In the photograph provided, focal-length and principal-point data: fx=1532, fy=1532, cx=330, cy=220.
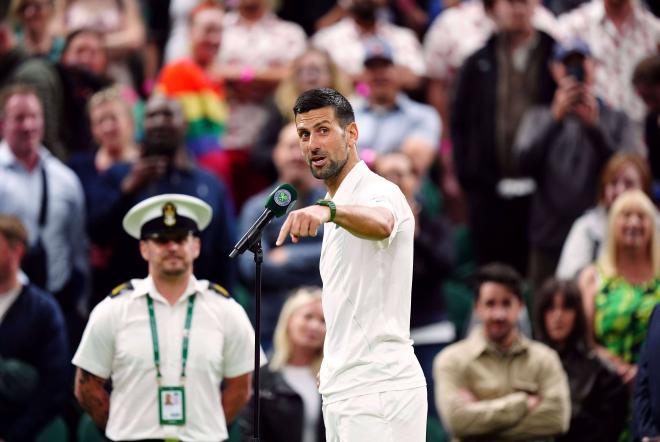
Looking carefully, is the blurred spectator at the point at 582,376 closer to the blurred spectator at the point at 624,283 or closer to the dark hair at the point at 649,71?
the blurred spectator at the point at 624,283

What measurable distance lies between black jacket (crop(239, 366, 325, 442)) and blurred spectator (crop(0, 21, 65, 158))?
299 centimetres

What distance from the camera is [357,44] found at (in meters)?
12.9

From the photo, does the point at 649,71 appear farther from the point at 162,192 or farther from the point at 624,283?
the point at 162,192

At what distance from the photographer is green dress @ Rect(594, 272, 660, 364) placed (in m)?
9.71

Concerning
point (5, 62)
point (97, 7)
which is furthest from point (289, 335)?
→ point (97, 7)

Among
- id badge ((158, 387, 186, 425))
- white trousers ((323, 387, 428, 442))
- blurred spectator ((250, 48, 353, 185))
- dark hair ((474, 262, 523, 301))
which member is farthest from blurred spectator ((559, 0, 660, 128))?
white trousers ((323, 387, 428, 442))

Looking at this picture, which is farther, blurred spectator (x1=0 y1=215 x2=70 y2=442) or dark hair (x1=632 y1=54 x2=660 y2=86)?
dark hair (x1=632 y1=54 x2=660 y2=86)

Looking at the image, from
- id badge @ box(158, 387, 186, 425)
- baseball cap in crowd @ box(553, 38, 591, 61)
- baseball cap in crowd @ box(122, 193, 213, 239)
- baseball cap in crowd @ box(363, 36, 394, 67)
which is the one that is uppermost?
baseball cap in crowd @ box(363, 36, 394, 67)

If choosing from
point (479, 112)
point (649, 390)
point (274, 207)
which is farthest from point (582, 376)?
point (274, 207)

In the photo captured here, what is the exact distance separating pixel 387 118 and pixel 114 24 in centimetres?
272

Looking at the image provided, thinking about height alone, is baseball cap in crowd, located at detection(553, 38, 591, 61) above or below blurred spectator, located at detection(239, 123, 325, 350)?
above

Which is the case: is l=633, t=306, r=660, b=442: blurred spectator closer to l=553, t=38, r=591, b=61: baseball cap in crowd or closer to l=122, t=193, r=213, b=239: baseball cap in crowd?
l=122, t=193, r=213, b=239: baseball cap in crowd

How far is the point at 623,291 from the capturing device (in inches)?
387

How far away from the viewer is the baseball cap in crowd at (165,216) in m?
7.73
